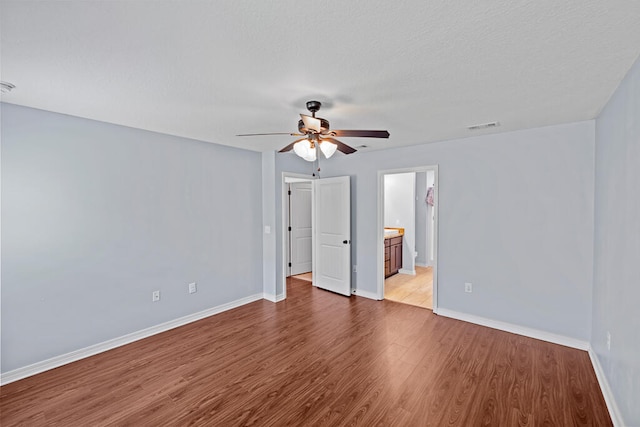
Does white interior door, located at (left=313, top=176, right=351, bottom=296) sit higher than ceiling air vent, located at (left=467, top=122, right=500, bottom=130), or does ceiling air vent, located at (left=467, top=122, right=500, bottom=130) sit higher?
ceiling air vent, located at (left=467, top=122, right=500, bottom=130)

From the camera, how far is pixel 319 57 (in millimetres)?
1696

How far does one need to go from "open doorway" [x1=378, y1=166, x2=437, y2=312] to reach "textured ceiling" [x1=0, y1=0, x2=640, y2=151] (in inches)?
117

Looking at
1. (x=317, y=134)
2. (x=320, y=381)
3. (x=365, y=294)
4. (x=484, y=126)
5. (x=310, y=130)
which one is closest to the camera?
(x=310, y=130)

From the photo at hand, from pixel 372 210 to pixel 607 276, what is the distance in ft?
9.07

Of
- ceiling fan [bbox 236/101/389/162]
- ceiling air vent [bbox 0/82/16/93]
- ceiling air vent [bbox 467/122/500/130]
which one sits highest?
ceiling air vent [bbox 0/82/16/93]

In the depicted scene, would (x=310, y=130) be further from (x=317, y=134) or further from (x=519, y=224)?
(x=519, y=224)

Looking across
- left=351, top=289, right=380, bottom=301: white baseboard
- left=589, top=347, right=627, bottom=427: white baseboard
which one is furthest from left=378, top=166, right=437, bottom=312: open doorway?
left=589, top=347, right=627, bottom=427: white baseboard

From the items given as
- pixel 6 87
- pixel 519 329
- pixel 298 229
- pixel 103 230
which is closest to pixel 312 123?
pixel 6 87

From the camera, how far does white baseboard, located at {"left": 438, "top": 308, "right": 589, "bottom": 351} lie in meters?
2.99

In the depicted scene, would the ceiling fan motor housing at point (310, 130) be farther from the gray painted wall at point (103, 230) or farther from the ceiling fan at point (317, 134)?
the gray painted wall at point (103, 230)

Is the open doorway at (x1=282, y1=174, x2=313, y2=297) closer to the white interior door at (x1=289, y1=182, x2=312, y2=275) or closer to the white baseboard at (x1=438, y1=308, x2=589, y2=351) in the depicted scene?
the white interior door at (x1=289, y1=182, x2=312, y2=275)

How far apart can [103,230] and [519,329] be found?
4754mm

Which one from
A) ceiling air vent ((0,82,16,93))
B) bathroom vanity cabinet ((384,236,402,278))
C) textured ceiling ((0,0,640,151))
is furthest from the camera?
bathroom vanity cabinet ((384,236,402,278))

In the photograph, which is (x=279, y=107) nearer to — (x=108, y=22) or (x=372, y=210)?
(x=108, y=22)
